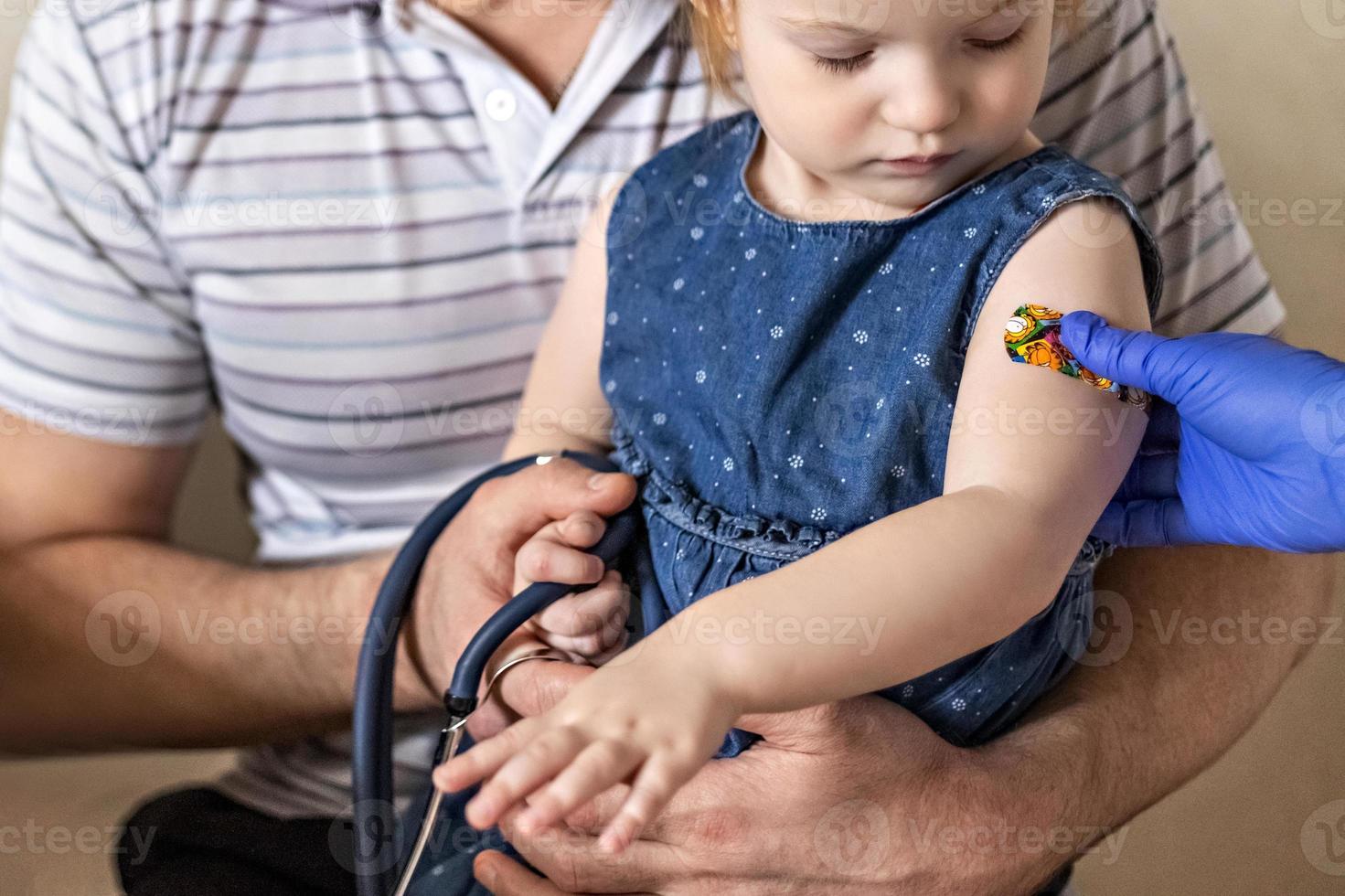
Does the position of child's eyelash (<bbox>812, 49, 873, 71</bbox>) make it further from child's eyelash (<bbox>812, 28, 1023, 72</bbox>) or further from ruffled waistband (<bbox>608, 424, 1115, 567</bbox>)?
ruffled waistband (<bbox>608, 424, 1115, 567</bbox>)

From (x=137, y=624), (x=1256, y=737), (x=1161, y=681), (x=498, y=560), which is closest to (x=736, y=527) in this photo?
(x=498, y=560)

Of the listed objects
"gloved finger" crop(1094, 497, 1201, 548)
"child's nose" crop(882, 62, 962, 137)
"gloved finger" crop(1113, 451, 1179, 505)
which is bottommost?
"gloved finger" crop(1094, 497, 1201, 548)

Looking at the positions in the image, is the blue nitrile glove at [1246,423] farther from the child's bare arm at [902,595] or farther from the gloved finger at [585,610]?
the gloved finger at [585,610]

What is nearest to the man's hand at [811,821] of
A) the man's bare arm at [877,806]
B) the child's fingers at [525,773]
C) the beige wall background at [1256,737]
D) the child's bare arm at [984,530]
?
the man's bare arm at [877,806]

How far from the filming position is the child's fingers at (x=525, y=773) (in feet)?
1.69

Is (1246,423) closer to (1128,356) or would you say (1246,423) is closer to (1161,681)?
(1128,356)

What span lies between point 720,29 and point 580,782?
1.74ft

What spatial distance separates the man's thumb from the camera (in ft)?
2.14

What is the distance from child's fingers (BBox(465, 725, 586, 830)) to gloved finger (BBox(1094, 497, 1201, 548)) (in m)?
0.39

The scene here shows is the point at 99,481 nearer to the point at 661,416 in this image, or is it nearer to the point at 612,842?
the point at 661,416

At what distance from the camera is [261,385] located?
1.10 meters

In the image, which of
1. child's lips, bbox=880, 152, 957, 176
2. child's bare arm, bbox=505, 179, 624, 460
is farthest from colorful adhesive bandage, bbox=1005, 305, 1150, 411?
child's bare arm, bbox=505, 179, 624, 460

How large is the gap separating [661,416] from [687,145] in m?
0.22

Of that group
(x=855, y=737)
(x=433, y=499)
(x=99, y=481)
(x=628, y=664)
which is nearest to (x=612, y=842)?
(x=628, y=664)
